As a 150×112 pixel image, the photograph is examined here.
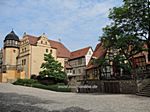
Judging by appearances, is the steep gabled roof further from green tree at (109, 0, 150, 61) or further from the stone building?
green tree at (109, 0, 150, 61)

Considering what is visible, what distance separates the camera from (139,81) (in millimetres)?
24172

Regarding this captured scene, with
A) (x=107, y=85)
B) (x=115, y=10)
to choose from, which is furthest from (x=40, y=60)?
(x=115, y=10)

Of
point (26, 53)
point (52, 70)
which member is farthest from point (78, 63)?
point (26, 53)

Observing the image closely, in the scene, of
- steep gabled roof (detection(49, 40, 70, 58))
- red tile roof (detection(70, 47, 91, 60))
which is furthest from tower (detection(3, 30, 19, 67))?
red tile roof (detection(70, 47, 91, 60))

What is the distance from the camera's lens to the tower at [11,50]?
53.4 metres

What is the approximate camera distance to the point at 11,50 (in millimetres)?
53500

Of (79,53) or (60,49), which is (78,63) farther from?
(60,49)

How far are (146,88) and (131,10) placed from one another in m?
9.70

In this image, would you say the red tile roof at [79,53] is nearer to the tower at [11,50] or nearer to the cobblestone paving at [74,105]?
the tower at [11,50]

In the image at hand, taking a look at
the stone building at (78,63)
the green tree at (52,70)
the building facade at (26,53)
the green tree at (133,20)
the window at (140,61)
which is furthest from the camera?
the stone building at (78,63)

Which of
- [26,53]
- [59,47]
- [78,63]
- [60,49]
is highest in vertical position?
[59,47]

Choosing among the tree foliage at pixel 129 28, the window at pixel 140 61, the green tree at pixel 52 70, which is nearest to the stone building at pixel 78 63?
the green tree at pixel 52 70

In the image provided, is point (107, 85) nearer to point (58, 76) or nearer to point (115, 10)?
point (115, 10)

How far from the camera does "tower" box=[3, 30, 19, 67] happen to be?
53.4 metres
